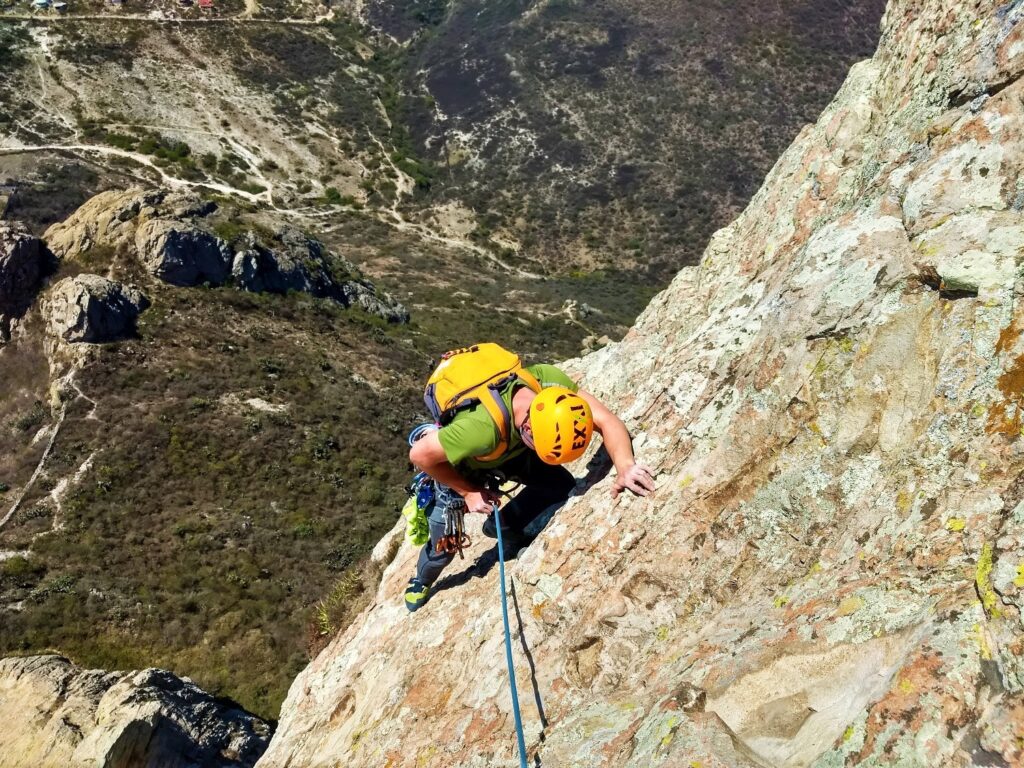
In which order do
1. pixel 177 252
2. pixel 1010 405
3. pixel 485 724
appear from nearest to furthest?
pixel 1010 405, pixel 485 724, pixel 177 252

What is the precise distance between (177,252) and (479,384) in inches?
1547

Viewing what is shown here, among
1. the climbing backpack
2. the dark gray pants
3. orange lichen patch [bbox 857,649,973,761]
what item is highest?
the climbing backpack

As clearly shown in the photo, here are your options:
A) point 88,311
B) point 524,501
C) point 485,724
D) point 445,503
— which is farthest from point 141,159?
point 485,724

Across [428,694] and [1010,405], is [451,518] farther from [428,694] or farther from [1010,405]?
[1010,405]

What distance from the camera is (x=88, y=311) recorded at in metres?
31.8

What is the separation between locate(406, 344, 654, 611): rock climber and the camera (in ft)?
19.5

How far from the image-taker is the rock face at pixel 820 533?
12.3 ft

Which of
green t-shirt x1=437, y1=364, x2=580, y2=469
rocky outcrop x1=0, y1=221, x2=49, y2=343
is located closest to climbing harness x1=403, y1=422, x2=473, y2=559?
green t-shirt x1=437, y1=364, x2=580, y2=469

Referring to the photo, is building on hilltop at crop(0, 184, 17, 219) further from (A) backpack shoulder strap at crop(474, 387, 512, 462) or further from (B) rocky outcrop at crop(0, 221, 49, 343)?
(A) backpack shoulder strap at crop(474, 387, 512, 462)

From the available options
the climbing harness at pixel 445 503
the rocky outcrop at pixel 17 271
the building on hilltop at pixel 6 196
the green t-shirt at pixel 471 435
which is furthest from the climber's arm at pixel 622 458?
the building on hilltop at pixel 6 196

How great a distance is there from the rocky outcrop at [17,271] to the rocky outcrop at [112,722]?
2864cm

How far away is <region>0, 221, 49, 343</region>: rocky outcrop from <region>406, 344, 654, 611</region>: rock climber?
37169 mm

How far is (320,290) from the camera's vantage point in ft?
159

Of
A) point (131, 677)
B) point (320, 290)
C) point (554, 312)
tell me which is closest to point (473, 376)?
point (131, 677)
